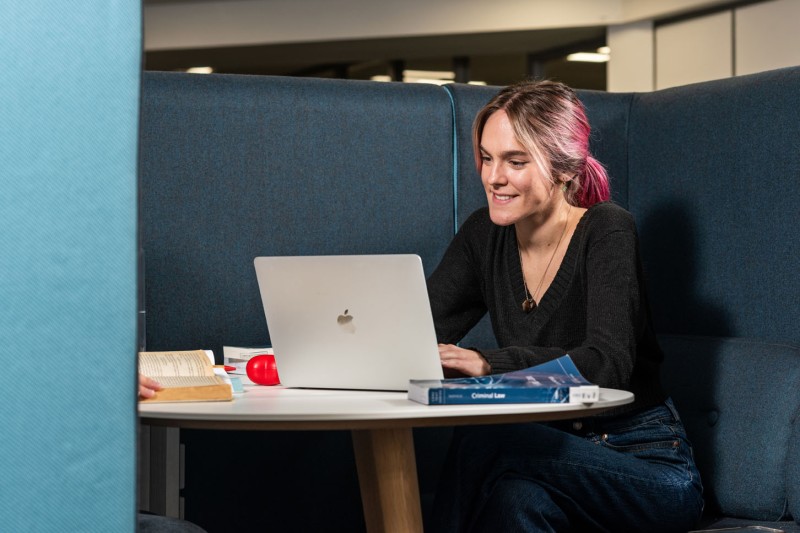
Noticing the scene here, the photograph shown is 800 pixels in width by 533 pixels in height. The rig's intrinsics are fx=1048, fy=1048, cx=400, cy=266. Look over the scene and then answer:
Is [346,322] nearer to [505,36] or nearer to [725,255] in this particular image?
[725,255]

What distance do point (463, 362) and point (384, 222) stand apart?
981 mm

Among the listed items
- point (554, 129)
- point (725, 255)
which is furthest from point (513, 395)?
point (725, 255)

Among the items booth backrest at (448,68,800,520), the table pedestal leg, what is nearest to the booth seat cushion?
booth backrest at (448,68,800,520)

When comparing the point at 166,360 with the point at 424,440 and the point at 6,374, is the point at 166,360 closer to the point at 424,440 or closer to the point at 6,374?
the point at 6,374

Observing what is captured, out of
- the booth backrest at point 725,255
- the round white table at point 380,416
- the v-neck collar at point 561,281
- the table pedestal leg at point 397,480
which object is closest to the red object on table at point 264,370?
the round white table at point 380,416

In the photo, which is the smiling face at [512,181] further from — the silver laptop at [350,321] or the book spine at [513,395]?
the book spine at [513,395]

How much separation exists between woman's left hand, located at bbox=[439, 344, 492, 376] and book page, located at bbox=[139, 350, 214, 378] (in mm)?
418

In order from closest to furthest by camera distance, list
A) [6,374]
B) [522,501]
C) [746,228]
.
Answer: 1. [6,374]
2. [522,501]
3. [746,228]

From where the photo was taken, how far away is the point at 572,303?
2.21 metres

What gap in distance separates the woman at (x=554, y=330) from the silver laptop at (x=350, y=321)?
17 cm

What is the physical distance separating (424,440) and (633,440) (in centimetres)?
79

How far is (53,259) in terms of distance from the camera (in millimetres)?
1266

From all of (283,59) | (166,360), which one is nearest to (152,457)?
(166,360)

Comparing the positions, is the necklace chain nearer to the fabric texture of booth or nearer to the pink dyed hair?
Result: the pink dyed hair
